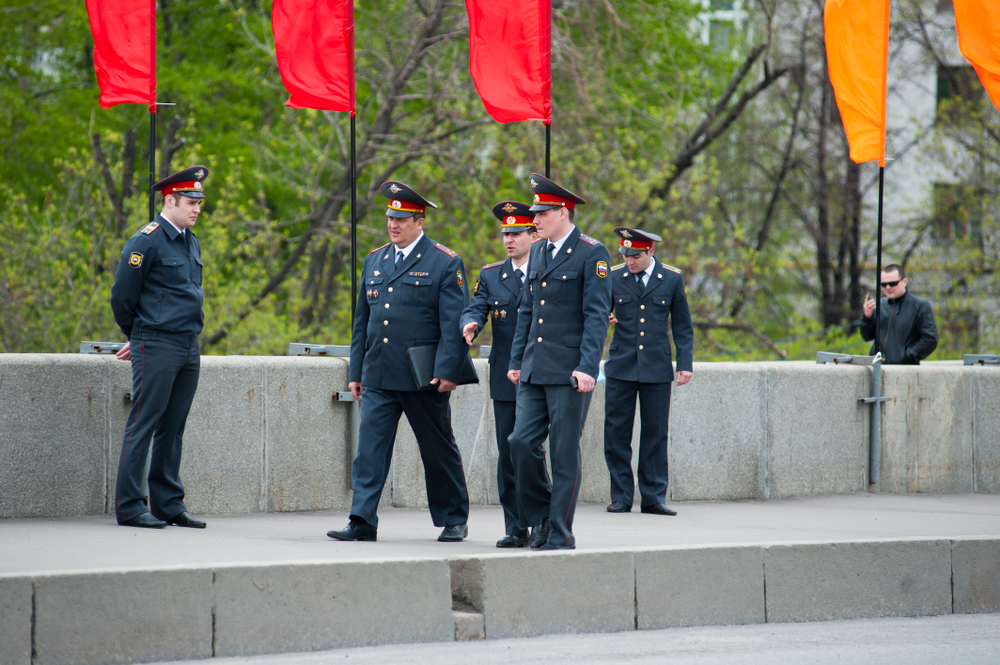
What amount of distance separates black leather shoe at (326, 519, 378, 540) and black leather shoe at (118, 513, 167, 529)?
3.53ft

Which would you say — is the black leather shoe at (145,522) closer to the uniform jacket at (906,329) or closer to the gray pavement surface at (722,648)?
the gray pavement surface at (722,648)

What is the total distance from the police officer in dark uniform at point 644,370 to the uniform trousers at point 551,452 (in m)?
2.30

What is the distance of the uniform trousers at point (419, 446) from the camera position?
21.6 ft

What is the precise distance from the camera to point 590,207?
61.3 feet

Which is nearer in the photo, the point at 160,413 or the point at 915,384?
the point at 160,413

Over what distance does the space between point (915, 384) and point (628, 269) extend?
3.09 meters

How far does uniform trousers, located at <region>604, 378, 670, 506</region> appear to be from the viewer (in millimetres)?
8586

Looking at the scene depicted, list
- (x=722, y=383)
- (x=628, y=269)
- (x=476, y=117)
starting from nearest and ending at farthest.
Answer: (x=628, y=269) → (x=722, y=383) → (x=476, y=117)

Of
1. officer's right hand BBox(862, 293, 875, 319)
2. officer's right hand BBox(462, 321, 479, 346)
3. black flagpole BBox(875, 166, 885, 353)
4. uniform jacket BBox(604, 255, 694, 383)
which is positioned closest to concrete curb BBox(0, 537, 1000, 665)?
officer's right hand BBox(462, 321, 479, 346)

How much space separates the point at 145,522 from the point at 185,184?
2.07m

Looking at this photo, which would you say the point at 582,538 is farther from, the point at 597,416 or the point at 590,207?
the point at 590,207

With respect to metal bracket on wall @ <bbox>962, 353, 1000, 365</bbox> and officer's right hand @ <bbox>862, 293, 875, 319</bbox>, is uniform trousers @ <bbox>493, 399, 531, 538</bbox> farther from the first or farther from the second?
metal bracket on wall @ <bbox>962, 353, 1000, 365</bbox>

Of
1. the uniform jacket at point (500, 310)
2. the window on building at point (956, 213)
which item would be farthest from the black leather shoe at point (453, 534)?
the window on building at point (956, 213)

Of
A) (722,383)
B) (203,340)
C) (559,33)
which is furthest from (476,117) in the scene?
(722,383)
